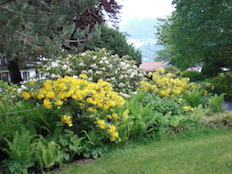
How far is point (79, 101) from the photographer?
4395 millimetres

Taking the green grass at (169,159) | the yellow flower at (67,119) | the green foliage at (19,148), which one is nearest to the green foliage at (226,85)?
the green grass at (169,159)

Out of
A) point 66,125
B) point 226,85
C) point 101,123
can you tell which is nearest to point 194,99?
point 226,85

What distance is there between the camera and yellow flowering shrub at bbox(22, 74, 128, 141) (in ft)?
13.3

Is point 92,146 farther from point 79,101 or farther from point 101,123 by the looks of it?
point 79,101

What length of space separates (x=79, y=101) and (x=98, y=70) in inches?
129

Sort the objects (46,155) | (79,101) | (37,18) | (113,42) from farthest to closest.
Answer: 1. (113,42)
2. (37,18)
3. (79,101)
4. (46,155)

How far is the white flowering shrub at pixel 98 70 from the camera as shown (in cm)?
737

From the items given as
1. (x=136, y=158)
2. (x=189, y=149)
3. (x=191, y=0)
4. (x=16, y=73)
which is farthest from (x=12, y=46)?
(x=16, y=73)

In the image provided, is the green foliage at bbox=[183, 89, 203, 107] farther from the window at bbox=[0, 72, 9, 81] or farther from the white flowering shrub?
the window at bbox=[0, 72, 9, 81]

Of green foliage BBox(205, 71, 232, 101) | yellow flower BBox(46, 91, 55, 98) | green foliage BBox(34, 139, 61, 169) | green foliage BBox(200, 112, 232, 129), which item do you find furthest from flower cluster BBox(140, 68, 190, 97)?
green foliage BBox(34, 139, 61, 169)

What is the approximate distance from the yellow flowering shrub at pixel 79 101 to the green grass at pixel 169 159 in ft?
1.59

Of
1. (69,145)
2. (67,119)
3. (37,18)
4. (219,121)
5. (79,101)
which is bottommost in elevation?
(219,121)

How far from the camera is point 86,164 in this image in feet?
13.1

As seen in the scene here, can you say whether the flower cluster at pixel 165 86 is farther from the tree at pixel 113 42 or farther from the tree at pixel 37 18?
the tree at pixel 113 42
